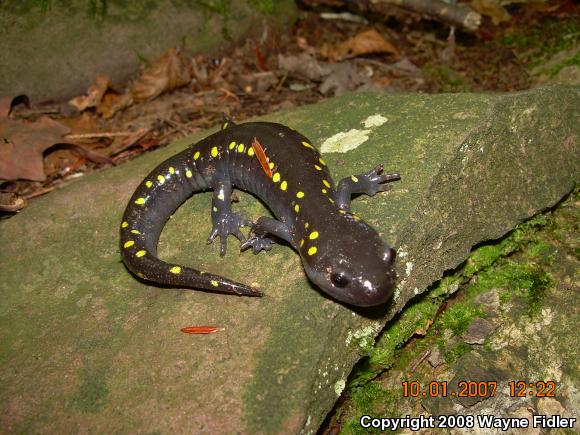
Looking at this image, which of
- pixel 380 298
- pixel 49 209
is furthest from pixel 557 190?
pixel 49 209

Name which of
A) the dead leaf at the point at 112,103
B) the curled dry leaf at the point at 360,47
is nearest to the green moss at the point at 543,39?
the curled dry leaf at the point at 360,47

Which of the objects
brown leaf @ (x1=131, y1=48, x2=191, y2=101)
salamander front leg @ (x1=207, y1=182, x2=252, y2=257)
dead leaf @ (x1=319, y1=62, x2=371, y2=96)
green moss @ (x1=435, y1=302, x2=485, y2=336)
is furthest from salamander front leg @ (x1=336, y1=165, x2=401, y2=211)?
brown leaf @ (x1=131, y1=48, x2=191, y2=101)

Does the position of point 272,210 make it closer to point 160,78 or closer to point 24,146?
point 24,146

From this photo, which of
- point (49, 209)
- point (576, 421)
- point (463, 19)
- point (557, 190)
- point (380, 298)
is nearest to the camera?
point (380, 298)

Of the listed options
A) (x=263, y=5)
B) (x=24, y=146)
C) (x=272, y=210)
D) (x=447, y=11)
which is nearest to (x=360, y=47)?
(x=447, y=11)

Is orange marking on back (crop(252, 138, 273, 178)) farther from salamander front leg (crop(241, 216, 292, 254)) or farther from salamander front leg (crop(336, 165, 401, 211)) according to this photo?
salamander front leg (crop(336, 165, 401, 211))

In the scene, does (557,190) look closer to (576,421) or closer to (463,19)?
(576,421)
